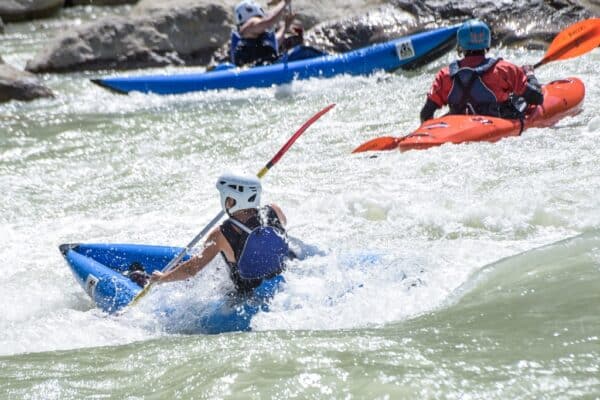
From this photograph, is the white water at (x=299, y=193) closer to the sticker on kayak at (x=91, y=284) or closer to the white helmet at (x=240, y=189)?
the sticker on kayak at (x=91, y=284)

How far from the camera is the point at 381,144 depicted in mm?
6914

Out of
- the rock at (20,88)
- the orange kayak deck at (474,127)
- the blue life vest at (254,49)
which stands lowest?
the rock at (20,88)

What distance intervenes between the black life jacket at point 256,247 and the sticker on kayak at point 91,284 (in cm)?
94

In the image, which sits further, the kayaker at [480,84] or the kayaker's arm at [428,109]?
the kayaker's arm at [428,109]

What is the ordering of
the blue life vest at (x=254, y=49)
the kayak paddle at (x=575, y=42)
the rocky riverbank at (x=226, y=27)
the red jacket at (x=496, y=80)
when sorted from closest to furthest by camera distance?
the red jacket at (x=496, y=80) → the kayak paddle at (x=575, y=42) → the blue life vest at (x=254, y=49) → the rocky riverbank at (x=226, y=27)

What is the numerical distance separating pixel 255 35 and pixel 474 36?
392 centimetres

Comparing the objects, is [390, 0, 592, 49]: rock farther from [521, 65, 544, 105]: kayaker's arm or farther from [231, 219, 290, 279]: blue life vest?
[231, 219, 290, 279]: blue life vest

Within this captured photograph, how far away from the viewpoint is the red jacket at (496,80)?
6.91 meters

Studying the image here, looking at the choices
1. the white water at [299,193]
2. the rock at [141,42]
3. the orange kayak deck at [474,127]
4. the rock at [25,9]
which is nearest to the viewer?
the white water at [299,193]

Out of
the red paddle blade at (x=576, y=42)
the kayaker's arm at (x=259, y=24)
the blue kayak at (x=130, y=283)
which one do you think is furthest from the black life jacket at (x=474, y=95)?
the kayaker's arm at (x=259, y=24)

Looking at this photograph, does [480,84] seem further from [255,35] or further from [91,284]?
[255,35]

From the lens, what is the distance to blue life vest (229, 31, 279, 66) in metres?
10.4

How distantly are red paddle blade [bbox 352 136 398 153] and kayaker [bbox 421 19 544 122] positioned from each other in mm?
458

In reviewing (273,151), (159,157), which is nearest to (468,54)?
(273,151)
